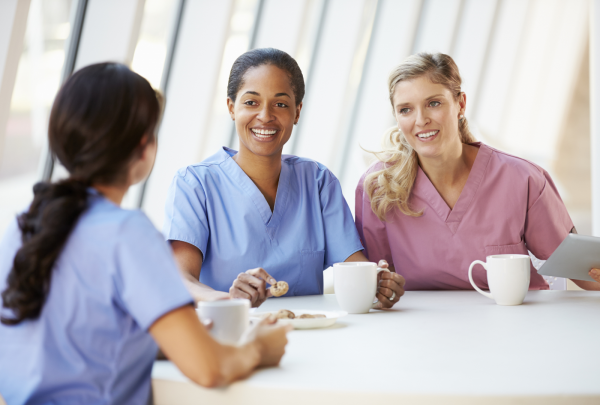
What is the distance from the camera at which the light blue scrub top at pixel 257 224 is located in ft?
4.95

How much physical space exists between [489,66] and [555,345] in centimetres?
785

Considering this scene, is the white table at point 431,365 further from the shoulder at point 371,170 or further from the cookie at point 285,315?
the shoulder at point 371,170

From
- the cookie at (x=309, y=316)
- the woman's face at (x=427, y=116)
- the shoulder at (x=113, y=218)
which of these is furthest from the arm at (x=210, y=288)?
the woman's face at (x=427, y=116)

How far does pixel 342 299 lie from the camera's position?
121cm

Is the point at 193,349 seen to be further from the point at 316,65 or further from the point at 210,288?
the point at 316,65

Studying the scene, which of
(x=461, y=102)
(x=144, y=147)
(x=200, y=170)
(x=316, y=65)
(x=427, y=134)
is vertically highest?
(x=316, y=65)

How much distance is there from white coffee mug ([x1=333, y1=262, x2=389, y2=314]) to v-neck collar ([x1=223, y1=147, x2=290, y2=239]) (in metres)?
0.38

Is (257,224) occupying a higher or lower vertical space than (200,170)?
lower

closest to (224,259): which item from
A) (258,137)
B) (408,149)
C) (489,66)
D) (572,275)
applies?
(258,137)

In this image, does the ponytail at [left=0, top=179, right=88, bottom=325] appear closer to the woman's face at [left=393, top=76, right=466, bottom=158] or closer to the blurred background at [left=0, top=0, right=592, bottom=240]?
the blurred background at [left=0, top=0, right=592, bottom=240]

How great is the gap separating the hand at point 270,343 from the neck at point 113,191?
261 millimetres

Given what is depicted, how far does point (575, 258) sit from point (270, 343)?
2.74ft

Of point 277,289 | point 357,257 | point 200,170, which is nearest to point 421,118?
point 357,257

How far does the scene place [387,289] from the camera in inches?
48.9
